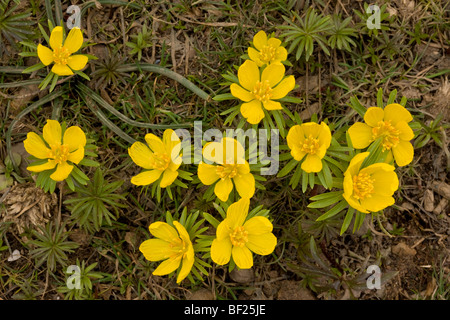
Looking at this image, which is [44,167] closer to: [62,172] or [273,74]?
[62,172]

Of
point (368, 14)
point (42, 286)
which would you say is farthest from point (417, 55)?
point (42, 286)

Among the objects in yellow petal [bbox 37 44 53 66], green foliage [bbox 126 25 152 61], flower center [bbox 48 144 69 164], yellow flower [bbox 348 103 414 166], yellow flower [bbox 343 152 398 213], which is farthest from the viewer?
green foliage [bbox 126 25 152 61]

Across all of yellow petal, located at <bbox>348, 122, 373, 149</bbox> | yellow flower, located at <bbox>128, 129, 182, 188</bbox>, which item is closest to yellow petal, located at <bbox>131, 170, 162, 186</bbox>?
yellow flower, located at <bbox>128, 129, 182, 188</bbox>

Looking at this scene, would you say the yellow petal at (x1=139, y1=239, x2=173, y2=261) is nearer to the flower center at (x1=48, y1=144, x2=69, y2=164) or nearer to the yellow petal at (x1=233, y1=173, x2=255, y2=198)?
the yellow petal at (x1=233, y1=173, x2=255, y2=198)

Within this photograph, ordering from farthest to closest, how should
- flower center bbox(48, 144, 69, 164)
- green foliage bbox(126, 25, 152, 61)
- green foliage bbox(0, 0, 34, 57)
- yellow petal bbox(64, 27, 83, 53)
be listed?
green foliage bbox(126, 25, 152, 61) → green foliage bbox(0, 0, 34, 57) → yellow petal bbox(64, 27, 83, 53) → flower center bbox(48, 144, 69, 164)

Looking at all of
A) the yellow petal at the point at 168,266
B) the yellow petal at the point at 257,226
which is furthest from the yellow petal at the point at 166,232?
the yellow petal at the point at 257,226

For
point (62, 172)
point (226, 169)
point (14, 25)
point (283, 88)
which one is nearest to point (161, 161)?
point (226, 169)

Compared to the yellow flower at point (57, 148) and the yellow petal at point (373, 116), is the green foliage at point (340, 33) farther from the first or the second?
the yellow flower at point (57, 148)
